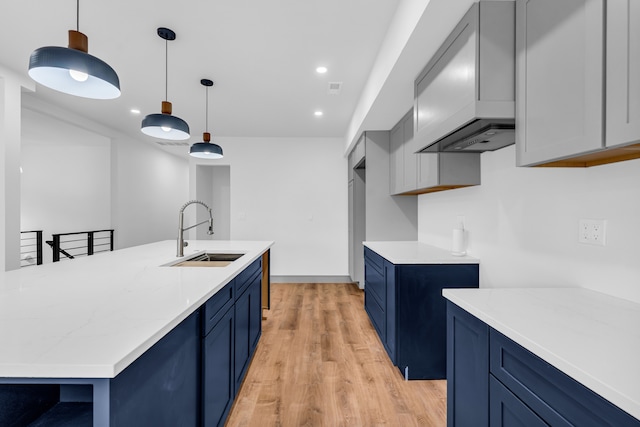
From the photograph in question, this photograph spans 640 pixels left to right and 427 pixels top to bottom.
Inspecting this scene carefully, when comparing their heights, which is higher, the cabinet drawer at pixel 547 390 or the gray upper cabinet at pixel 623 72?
the gray upper cabinet at pixel 623 72

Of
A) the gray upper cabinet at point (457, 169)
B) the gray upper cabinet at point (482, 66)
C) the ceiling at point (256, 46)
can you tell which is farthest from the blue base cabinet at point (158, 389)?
the ceiling at point (256, 46)

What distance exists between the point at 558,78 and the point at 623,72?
0.83 ft

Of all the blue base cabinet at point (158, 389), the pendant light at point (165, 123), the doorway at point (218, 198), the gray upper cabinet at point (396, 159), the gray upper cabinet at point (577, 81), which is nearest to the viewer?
the blue base cabinet at point (158, 389)

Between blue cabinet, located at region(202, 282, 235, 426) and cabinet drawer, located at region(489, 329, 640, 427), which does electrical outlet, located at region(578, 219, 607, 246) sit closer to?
cabinet drawer, located at region(489, 329, 640, 427)

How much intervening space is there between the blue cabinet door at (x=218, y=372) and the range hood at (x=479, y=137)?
1.66m

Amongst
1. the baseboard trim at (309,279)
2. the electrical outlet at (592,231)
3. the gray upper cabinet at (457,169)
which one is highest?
the gray upper cabinet at (457,169)

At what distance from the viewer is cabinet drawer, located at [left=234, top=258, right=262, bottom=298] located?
6.51 feet

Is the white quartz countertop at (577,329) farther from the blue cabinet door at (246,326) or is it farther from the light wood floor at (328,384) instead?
the blue cabinet door at (246,326)

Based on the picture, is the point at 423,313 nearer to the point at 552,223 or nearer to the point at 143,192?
the point at 552,223

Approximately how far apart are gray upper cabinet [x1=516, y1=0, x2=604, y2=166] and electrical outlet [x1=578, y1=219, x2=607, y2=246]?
39 centimetres

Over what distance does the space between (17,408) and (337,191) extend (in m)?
4.87

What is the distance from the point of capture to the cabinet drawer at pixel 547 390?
699 millimetres

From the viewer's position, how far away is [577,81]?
1.08m

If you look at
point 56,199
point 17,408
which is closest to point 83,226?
point 56,199
